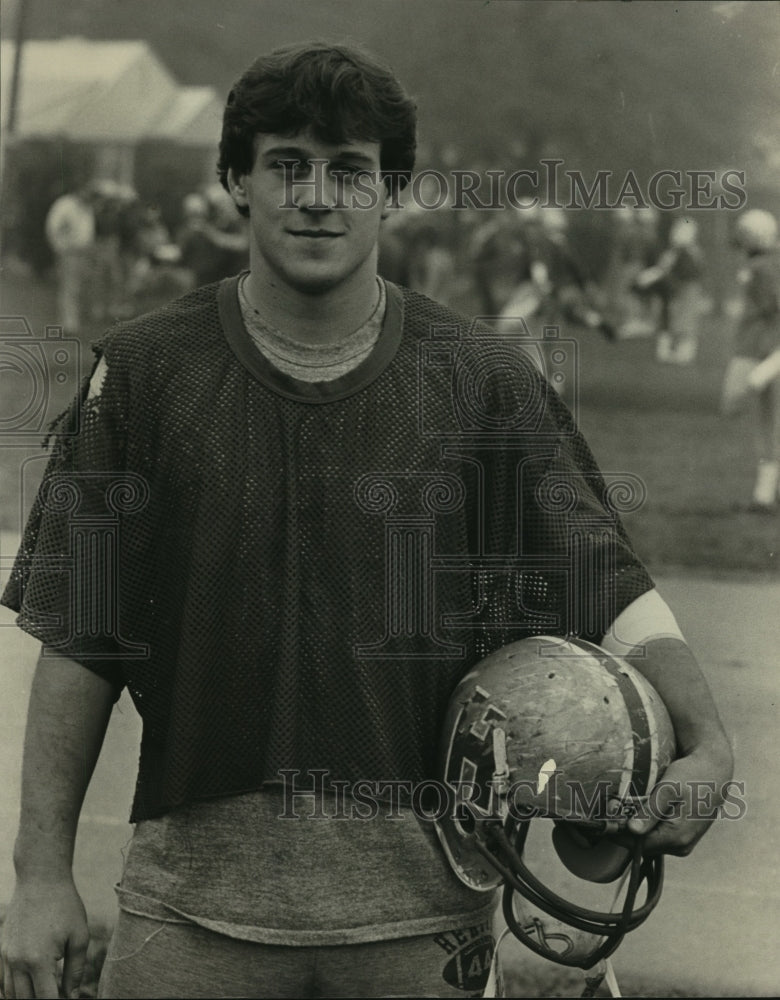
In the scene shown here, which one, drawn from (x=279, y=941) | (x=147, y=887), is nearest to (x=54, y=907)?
(x=147, y=887)

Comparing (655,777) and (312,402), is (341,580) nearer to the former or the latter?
(312,402)

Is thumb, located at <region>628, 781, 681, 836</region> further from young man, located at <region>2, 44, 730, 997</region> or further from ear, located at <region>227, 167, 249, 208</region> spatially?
ear, located at <region>227, 167, 249, 208</region>

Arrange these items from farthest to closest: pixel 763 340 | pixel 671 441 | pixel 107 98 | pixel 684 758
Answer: pixel 671 441
pixel 107 98
pixel 763 340
pixel 684 758

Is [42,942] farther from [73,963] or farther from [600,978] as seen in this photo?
[600,978]

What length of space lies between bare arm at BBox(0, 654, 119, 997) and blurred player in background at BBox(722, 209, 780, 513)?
922 cm

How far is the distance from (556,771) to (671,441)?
11690 millimetres

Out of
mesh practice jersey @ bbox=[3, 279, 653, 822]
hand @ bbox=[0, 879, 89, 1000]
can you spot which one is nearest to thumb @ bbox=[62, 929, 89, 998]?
hand @ bbox=[0, 879, 89, 1000]

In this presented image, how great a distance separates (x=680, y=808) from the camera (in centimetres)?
248

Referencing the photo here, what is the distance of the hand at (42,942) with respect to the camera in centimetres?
244

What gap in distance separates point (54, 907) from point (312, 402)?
89 centimetres

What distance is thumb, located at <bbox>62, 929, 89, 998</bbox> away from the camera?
247 cm

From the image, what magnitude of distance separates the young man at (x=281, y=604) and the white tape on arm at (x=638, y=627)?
2.5 inches

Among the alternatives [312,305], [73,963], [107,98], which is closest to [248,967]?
[73,963]

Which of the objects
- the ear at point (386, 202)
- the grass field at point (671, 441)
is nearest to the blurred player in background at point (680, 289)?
the grass field at point (671, 441)
